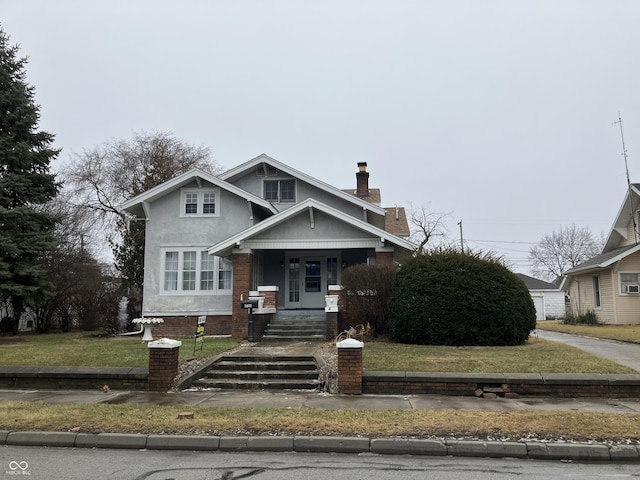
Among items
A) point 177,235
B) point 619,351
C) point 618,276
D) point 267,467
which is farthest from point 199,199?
point 618,276

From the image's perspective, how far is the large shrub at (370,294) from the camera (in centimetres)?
1491

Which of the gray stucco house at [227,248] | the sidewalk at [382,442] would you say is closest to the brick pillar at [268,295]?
the gray stucco house at [227,248]

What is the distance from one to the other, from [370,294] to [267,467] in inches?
380

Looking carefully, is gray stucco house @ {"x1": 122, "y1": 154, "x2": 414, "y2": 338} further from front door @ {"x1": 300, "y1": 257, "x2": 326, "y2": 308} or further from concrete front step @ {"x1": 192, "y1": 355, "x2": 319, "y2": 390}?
concrete front step @ {"x1": 192, "y1": 355, "x2": 319, "y2": 390}

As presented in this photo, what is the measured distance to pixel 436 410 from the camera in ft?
25.5

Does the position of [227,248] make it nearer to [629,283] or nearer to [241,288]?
[241,288]

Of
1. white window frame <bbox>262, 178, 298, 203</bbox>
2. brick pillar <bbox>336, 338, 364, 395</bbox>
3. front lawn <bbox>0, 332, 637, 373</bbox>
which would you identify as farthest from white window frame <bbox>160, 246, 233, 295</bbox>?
brick pillar <bbox>336, 338, 364, 395</bbox>

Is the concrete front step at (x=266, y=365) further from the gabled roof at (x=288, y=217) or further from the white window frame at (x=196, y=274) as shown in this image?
the white window frame at (x=196, y=274)

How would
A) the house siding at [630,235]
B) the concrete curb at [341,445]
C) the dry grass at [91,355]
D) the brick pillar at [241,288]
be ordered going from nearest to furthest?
the concrete curb at [341,445] < the dry grass at [91,355] < the brick pillar at [241,288] < the house siding at [630,235]

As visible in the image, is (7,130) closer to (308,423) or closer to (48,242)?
(48,242)

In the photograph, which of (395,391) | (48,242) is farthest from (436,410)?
(48,242)

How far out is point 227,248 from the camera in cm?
1741

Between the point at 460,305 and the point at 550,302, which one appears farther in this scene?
the point at 550,302

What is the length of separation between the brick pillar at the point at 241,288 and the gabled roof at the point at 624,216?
19679mm
